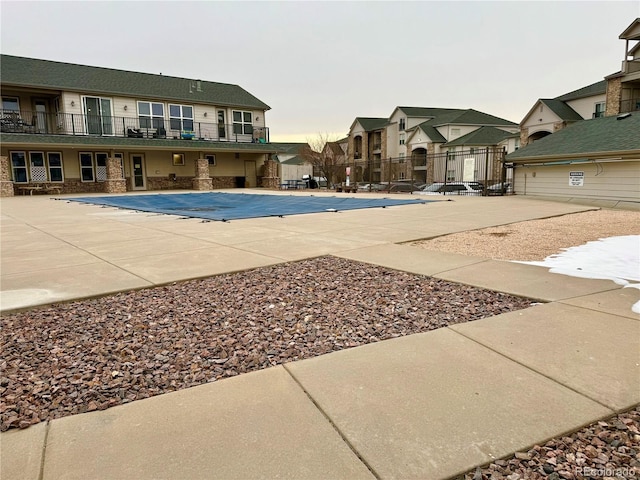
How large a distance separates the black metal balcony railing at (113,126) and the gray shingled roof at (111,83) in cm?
161

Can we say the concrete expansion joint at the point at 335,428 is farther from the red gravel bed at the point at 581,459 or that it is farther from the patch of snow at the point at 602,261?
the patch of snow at the point at 602,261

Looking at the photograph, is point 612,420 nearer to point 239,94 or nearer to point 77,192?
point 77,192

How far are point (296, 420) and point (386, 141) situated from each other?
50.2m

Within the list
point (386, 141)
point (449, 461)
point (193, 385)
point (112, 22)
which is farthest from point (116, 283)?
point (386, 141)

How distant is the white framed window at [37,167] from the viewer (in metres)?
24.1

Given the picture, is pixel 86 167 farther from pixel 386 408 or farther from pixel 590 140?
pixel 386 408

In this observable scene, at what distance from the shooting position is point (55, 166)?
24797 mm

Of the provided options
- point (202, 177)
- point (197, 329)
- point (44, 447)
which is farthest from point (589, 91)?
point (44, 447)

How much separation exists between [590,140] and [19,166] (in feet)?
98.1

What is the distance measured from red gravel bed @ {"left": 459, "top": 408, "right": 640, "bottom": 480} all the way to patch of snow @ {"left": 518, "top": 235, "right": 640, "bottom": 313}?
2168mm

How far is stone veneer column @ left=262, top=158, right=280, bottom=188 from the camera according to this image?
3212 cm

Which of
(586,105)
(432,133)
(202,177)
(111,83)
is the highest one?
(111,83)

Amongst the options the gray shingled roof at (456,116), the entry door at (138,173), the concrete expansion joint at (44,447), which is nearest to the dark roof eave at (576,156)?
the concrete expansion joint at (44,447)

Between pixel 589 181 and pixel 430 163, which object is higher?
pixel 430 163
